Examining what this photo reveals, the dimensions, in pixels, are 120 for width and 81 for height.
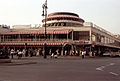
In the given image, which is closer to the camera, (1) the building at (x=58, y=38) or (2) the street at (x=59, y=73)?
(2) the street at (x=59, y=73)

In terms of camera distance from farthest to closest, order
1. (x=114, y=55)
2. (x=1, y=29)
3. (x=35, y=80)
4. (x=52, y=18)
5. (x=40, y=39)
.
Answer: (x=52, y=18), (x=1, y=29), (x=40, y=39), (x=114, y=55), (x=35, y=80)

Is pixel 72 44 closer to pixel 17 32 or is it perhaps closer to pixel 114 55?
pixel 114 55

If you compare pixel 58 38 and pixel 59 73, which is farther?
pixel 58 38

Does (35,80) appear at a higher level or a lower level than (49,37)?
lower

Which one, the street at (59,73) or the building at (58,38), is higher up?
the building at (58,38)

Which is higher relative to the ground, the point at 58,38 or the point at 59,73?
the point at 58,38

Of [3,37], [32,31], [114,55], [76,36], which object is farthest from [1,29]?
[114,55]

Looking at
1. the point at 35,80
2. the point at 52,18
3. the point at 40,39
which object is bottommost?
the point at 35,80

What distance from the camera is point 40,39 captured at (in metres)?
57.2

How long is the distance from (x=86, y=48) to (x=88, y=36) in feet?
11.2

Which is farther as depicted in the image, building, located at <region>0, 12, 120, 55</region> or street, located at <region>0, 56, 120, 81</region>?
building, located at <region>0, 12, 120, 55</region>

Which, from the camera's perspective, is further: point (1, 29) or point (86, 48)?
point (1, 29)

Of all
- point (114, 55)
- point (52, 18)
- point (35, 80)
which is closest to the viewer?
point (35, 80)

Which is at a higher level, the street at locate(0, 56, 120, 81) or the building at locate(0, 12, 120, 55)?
the building at locate(0, 12, 120, 55)
